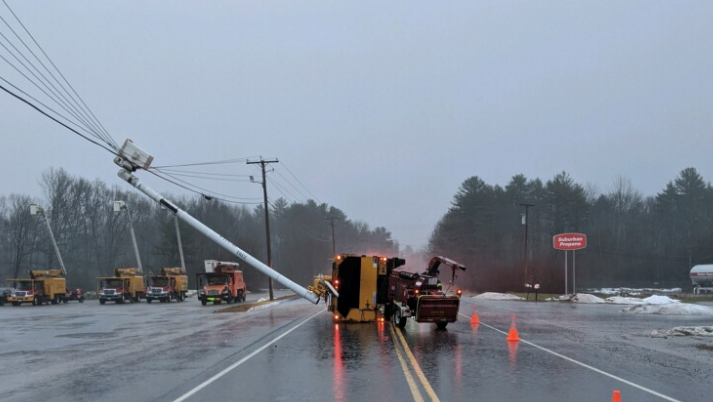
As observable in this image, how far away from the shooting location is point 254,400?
902cm

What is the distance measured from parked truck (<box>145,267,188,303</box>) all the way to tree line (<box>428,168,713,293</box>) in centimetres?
4715

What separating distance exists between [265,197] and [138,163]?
72.3 feet

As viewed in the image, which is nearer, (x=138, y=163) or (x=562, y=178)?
(x=138, y=163)

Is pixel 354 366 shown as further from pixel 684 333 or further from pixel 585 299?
pixel 585 299

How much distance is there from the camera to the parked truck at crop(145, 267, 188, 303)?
184 ft

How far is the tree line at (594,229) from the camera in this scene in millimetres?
97625

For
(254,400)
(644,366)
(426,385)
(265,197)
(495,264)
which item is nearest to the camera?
(254,400)

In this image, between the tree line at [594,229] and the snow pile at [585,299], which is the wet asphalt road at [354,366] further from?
the tree line at [594,229]

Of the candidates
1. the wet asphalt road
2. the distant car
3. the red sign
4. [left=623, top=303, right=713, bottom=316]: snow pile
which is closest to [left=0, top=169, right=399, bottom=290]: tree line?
the distant car

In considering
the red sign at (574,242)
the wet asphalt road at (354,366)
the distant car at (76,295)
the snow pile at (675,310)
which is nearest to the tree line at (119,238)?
the distant car at (76,295)

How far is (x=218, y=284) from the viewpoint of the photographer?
1938 inches

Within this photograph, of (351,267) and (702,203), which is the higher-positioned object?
(702,203)

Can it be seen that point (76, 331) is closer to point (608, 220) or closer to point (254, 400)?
point (254, 400)

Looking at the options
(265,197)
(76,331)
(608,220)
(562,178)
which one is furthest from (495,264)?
(76,331)
